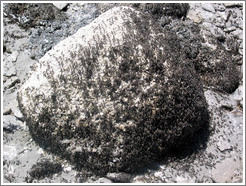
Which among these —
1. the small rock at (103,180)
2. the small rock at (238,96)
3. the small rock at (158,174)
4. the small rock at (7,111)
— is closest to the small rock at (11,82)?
the small rock at (7,111)

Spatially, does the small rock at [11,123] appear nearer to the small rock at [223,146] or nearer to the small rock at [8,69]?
the small rock at [8,69]

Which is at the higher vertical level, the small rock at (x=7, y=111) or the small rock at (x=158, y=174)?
the small rock at (x=7, y=111)

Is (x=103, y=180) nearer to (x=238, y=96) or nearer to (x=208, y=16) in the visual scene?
(x=238, y=96)

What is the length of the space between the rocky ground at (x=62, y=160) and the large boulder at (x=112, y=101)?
0.84 feet

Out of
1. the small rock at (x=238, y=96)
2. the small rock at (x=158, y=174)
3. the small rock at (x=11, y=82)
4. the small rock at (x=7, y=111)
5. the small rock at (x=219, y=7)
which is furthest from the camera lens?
the small rock at (x=219, y=7)

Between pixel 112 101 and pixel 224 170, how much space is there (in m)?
2.32

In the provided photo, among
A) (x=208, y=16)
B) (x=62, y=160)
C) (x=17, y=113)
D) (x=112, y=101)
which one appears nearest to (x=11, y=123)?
(x=17, y=113)

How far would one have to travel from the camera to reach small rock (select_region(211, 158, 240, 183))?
6.33 meters

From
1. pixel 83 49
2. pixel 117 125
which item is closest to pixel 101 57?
pixel 83 49

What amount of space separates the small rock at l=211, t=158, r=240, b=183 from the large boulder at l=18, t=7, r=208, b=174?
774 mm

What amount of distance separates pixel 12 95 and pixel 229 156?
167 inches

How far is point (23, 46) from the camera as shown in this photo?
7766mm

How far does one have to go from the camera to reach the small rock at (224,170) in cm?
633

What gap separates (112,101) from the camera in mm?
6141
